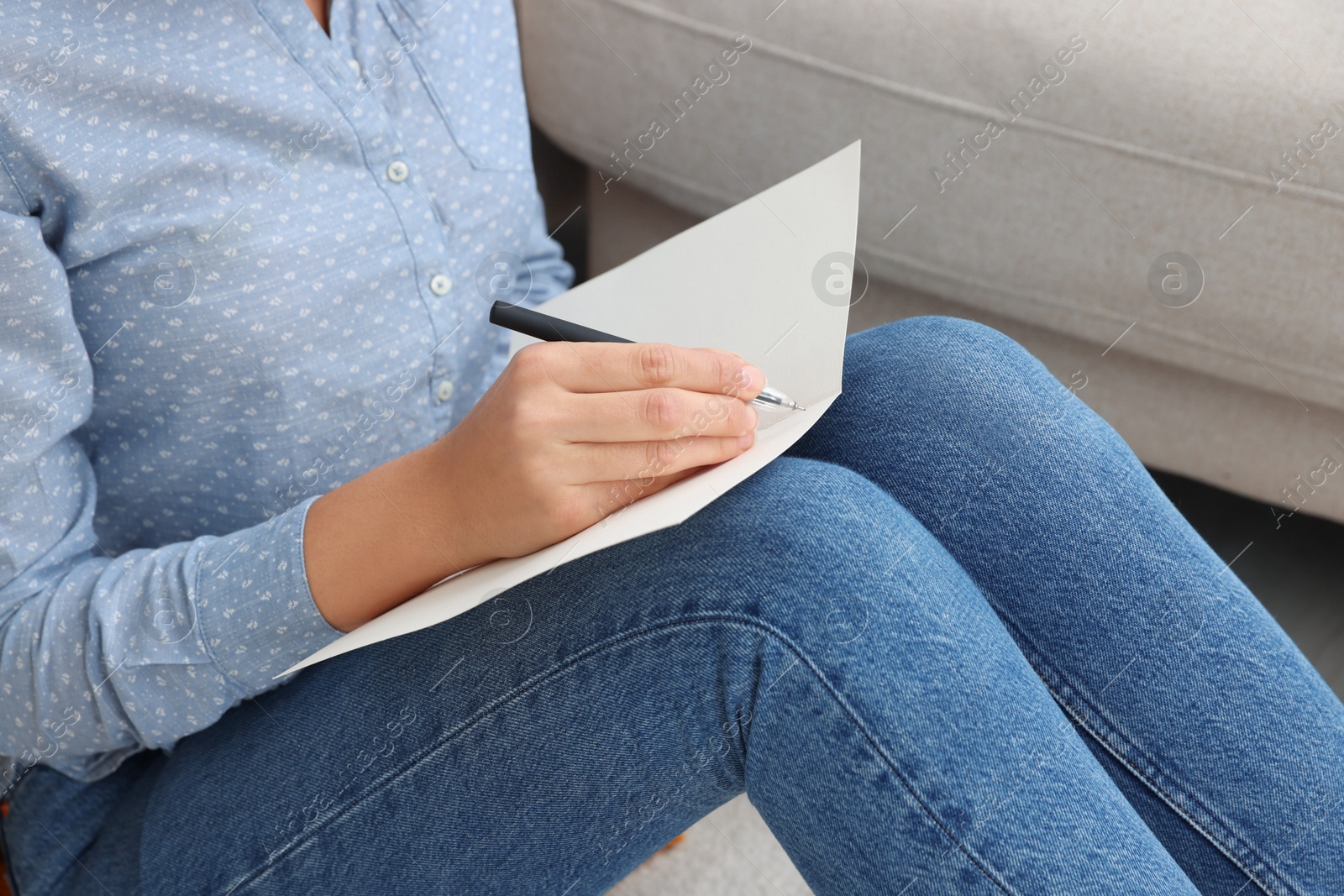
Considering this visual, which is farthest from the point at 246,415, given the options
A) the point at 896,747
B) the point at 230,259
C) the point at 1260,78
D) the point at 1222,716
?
the point at 1260,78

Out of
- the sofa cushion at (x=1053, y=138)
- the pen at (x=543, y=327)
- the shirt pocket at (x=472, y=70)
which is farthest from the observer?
the sofa cushion at (x=1053, y=138)

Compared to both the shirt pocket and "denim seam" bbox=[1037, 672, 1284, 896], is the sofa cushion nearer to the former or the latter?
the shirt pocket

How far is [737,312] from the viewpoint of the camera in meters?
0.51

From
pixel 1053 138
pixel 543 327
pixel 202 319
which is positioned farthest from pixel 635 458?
pixel 1053 138

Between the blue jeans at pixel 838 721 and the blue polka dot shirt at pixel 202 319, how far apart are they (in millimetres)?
55

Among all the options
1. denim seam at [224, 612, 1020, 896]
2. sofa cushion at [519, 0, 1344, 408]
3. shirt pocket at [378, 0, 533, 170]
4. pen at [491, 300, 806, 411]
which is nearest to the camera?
denim seam at [224, 612, 1020, 896]

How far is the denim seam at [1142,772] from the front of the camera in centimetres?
44

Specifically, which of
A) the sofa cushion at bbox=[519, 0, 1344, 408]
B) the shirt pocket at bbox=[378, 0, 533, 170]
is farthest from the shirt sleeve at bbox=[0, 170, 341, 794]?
the sofa cushion at bbox=[519, 0, 1344, 408]

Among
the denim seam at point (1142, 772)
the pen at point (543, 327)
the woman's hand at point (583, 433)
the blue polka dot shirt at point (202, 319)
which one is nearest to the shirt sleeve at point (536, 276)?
the blue polka dot shirt at point (202, 319)

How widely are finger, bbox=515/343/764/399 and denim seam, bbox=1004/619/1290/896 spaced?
20 centimetres

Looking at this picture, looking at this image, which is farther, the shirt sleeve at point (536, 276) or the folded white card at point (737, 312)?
the shirt sleeve at point (536, 276)

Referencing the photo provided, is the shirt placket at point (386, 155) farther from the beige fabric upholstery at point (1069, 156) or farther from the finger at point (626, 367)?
the beige fabric upholstery at point (1069, 156)

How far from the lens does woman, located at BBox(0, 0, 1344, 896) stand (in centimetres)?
39

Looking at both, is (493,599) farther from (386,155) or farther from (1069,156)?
(1069,156)
